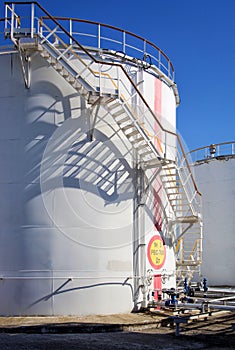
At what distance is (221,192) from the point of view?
82.1ft

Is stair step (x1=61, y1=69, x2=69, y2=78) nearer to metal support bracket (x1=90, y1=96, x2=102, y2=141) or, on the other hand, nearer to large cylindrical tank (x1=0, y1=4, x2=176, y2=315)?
large cylindrical tank (x1=0, y1=4, x2=176, y2=315)

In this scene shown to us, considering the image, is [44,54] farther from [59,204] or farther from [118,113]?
[59,204]

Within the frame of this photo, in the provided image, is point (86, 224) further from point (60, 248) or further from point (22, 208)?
point (22, 208)

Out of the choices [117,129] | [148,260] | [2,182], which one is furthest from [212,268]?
[2,182]

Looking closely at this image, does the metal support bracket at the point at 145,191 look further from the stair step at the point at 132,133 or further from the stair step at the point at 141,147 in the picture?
the stair step at the point at 132,133

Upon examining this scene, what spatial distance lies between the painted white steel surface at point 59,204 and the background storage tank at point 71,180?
29 millimetres

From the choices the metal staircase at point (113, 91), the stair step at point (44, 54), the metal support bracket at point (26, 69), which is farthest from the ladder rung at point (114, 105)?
the metal support bracket at point (26, 69)

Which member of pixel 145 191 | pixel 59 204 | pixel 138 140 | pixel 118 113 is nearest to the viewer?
pixel 59 204

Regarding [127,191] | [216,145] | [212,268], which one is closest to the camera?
[127,191]

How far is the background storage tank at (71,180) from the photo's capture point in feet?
44.4

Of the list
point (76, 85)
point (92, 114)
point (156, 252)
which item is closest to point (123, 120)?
point (92, 114)

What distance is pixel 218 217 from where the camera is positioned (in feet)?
81.6

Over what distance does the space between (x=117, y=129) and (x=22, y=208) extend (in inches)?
150

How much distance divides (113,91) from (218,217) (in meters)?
12.9
